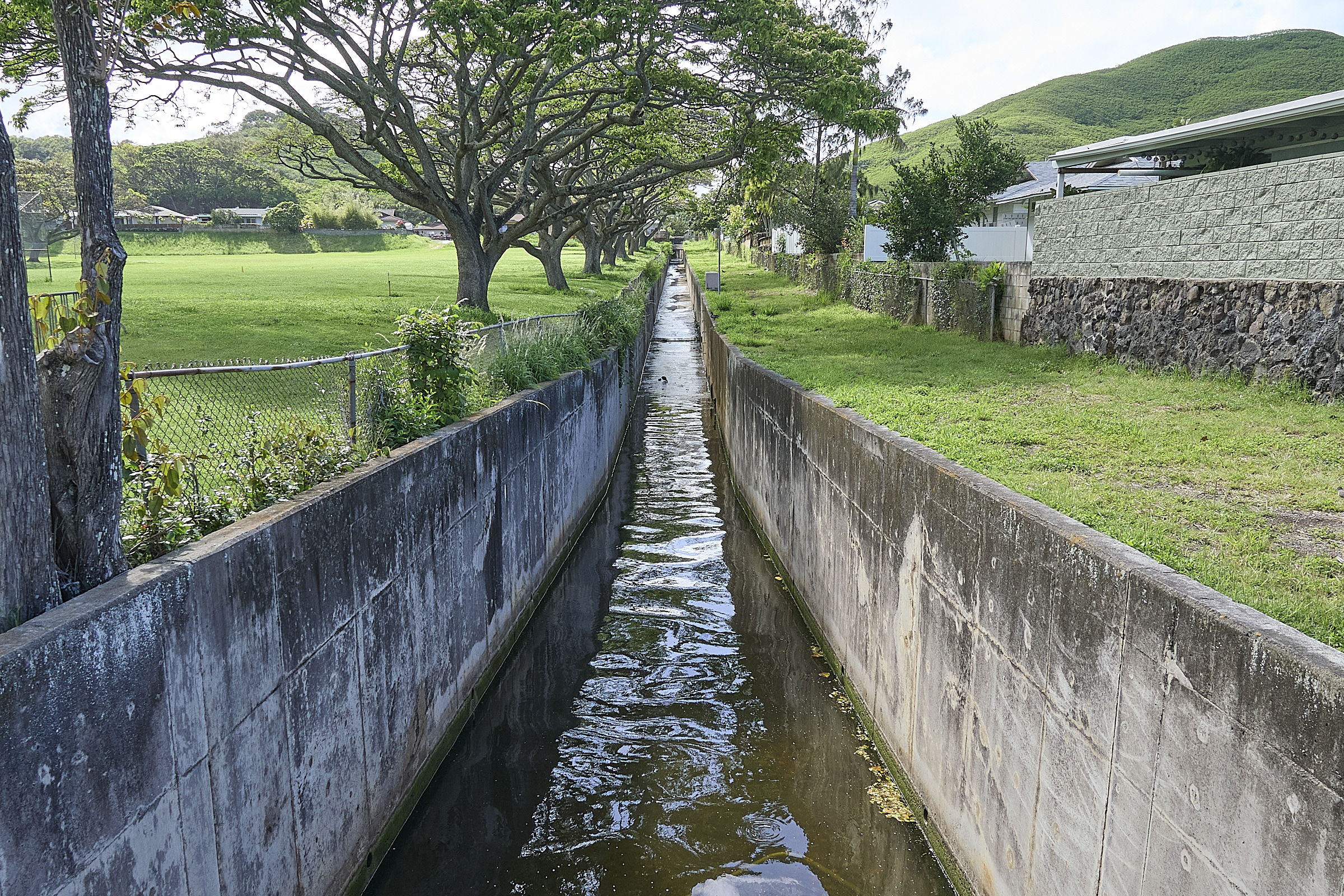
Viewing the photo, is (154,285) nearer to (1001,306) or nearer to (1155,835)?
(1001,306)

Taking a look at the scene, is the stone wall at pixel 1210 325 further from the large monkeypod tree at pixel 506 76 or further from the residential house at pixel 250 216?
the residential house at pixel 250 216

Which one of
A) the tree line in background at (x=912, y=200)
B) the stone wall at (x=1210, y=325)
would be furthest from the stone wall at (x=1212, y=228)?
the tree line in background at (x=912, y=200)

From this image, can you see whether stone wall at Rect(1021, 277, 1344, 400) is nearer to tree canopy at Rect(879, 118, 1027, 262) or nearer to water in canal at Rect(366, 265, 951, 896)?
water in canal at Rect(366, 265, 951, 896)

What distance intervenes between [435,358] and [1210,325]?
900 centimetres

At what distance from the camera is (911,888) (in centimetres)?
575

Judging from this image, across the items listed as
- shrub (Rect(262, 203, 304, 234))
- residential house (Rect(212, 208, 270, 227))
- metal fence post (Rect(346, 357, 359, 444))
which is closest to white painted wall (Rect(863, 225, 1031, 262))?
metal fence post (Rect(346, 357, 359, 444))

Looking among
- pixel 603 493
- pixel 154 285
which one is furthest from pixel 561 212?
pixel 154 285

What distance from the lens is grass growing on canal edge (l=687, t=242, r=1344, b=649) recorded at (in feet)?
15.7

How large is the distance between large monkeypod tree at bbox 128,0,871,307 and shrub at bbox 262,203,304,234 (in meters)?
73.3

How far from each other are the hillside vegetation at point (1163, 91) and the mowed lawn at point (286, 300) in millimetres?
70252

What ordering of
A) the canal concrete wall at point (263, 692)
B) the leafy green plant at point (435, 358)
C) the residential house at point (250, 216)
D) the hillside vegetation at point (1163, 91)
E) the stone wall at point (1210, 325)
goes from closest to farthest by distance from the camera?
the canal concrete wall at point (263, 692) → the leafy green plant at point (435, 358) → the stone wall at point (1210, 325) → the residential house at point (250, 216) → the hillside vegetation at point (1163, 91)

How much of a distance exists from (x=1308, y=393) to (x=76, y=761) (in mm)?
10425

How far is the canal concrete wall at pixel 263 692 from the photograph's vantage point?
10.2ft

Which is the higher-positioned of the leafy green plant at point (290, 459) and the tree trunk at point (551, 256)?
the tree trunk at point (551, 256)
